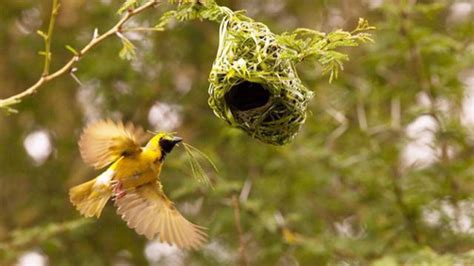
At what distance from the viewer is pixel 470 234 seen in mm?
3863

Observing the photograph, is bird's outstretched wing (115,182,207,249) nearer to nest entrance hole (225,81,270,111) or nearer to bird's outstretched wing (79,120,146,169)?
bird's outstretched wing (79,120,146,169)

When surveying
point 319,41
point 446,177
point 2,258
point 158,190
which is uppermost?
point 319,41

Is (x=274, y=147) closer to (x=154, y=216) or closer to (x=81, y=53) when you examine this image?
(x=154, y=216)

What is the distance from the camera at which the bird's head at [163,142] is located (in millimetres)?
2482

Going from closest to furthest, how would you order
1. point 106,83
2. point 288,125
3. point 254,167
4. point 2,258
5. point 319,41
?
point 319,41 → point 288,125 → point 2,258 → point 254,167 → point 106,83

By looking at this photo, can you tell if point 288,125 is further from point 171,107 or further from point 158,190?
point 171,107

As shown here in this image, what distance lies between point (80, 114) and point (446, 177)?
2512 mm

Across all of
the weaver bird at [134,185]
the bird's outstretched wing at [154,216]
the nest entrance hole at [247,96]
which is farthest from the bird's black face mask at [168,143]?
the nest entrance hole at [247,96]

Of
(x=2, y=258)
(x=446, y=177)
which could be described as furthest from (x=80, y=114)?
(x=446, y=177)

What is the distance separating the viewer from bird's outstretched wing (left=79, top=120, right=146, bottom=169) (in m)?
2.39

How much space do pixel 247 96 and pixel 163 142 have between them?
12.5 inches

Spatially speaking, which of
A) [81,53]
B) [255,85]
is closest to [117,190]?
[81,53]

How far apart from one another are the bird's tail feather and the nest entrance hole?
1.84 feet

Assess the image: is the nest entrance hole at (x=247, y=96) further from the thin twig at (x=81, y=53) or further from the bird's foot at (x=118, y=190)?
the bird's foot at (x=118, y=190)
